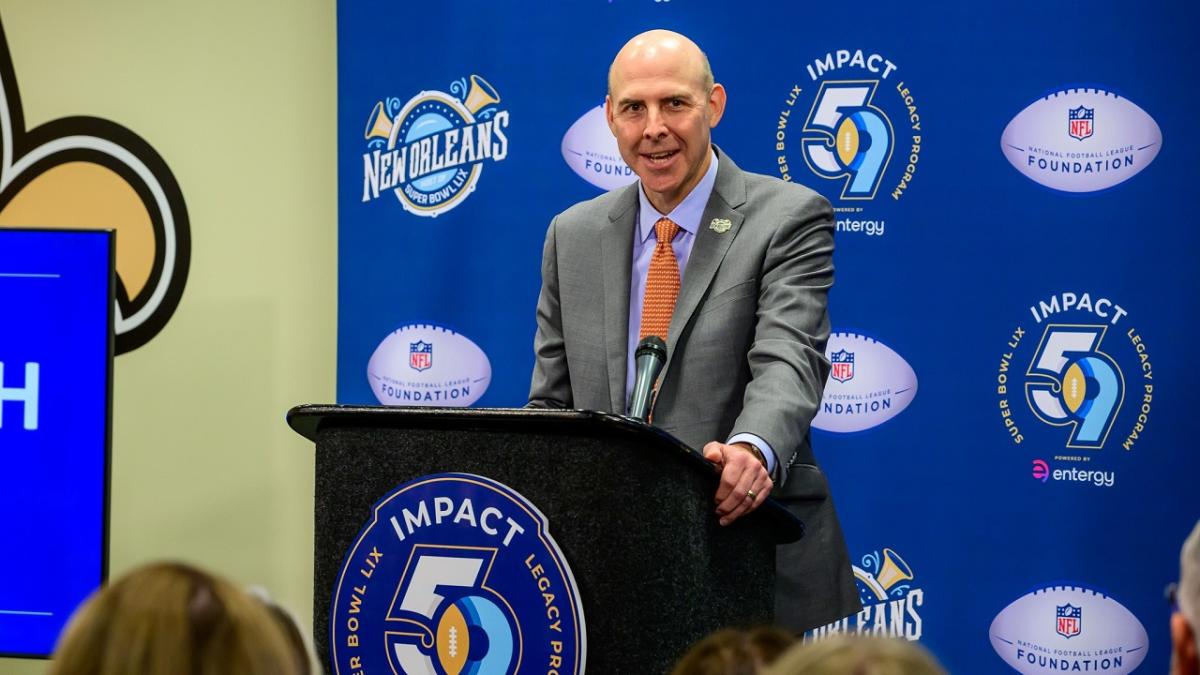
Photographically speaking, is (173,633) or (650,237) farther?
(650,237)

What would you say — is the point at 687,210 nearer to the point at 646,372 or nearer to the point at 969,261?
the point at 646,372

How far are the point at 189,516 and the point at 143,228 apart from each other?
3.07 feet

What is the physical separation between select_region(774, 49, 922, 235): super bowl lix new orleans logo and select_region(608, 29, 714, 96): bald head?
1.13 meters

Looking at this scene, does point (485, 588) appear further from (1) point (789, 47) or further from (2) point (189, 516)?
(2) point (189, 516)

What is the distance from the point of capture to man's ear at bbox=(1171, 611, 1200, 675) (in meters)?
1.02

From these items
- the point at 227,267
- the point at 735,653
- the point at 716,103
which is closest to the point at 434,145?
the point at 227,267

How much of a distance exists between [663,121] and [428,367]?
5.35 feet

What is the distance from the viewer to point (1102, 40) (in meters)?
3.53

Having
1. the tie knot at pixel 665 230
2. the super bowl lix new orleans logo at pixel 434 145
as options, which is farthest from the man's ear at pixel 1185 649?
the super bowl lix new orleans logo at pixel 434 145

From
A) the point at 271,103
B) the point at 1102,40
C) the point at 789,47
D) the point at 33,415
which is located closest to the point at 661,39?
the point at 789,47

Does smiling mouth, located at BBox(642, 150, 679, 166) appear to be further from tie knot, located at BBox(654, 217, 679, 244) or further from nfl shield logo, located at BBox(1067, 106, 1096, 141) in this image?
nfl shield logo, located at BBox(1067, 106, 1096, 141)

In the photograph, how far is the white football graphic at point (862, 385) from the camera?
3.70 meters

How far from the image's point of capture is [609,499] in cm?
187

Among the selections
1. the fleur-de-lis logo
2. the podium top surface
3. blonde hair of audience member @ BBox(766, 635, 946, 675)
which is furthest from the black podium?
the fleur-de-lis logo
